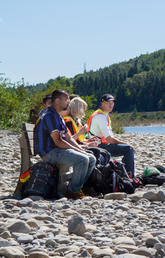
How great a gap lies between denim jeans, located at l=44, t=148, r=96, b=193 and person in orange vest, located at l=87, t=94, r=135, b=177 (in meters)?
1.22

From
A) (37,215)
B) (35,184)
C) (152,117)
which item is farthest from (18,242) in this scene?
(152,117)

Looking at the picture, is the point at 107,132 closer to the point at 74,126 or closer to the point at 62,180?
the point at 74,126

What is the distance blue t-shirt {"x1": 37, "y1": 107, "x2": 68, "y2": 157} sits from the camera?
511 centimetres

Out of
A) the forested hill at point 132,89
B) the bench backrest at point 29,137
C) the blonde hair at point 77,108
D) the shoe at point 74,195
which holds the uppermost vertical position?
the forested hill at point 132,89

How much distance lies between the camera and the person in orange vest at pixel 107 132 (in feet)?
20.9

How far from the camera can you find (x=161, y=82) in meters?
110

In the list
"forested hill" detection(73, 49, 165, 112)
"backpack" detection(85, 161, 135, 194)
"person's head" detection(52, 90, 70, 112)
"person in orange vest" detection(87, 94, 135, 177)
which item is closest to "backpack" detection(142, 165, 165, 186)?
"person in orange vest" detection(87, 94, 135, 177)

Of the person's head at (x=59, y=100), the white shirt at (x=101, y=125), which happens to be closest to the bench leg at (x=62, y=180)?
the person's head at (x=59, y=100)

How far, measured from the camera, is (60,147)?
16.8ft

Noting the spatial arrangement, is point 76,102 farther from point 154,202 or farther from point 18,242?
point 18,242

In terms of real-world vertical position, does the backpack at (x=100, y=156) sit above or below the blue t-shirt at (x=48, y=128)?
below

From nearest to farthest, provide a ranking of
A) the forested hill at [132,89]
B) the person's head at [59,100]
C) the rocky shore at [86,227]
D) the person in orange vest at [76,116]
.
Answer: the rocky shore at [86,227], the person's head at [59,100], the person in orange vest at [76,116], the forested hill at [132,89]

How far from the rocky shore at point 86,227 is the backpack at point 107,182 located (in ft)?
1.12

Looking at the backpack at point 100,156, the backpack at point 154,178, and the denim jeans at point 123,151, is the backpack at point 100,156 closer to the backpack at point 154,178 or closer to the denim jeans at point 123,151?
the denim jeans at point 123,151
